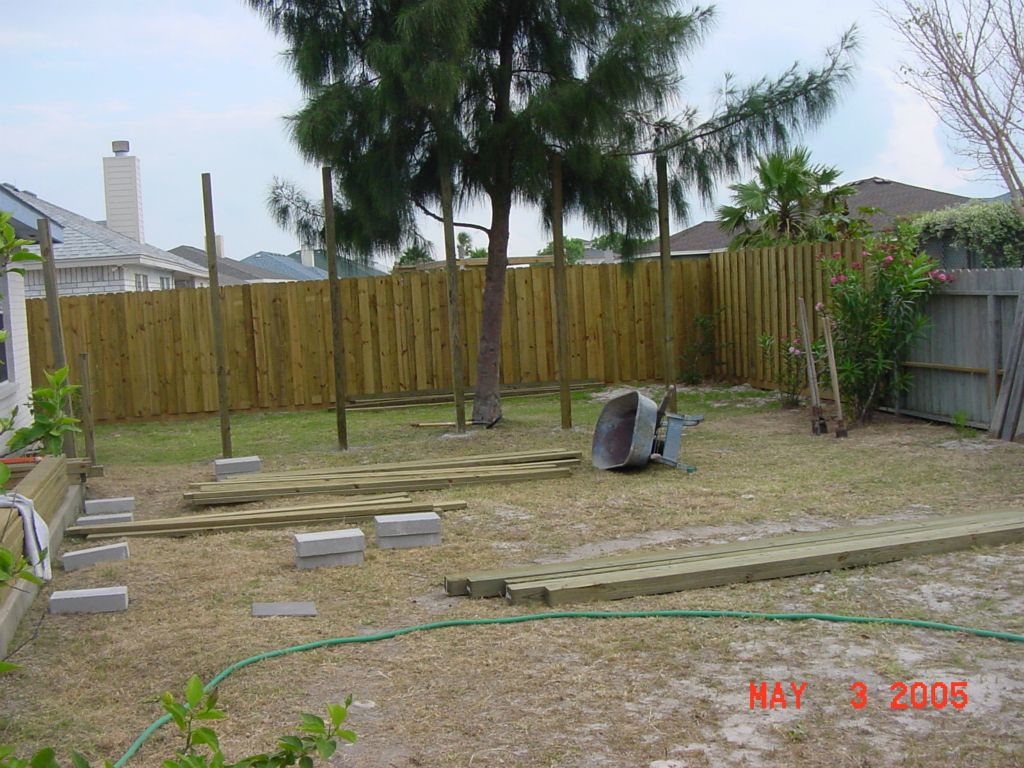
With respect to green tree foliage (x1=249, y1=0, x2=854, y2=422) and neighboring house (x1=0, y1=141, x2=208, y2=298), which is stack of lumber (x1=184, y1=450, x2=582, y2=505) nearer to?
green tree foliage (x1=249, y1=0, x2=854, y2=422)

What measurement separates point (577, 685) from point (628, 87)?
7759mm

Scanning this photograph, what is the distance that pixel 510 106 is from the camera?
11.7 meters

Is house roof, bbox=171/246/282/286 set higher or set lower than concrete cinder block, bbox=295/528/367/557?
higher

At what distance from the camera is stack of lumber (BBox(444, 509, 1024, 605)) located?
519cm

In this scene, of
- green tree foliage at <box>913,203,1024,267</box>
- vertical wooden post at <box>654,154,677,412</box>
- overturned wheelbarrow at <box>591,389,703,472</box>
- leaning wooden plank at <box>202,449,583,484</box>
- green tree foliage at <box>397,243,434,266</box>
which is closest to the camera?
A: overturned wheelbarrow at <box>591,389,703,472</box>

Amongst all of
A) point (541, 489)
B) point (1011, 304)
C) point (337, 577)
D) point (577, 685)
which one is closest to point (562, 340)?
point (541, 489)

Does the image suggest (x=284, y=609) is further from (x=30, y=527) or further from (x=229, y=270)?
(x=229, y=270)

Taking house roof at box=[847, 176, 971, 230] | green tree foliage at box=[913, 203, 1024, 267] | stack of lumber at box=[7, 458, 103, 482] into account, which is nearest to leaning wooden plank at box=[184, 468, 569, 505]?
stack of lumber at box=[7, 458, 103, 482]

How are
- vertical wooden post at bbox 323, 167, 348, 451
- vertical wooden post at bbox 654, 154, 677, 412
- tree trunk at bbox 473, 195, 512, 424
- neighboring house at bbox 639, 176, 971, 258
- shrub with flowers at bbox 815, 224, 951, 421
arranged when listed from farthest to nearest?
neighboring house at bbox 639, 176, 971, 258 < tree trunk at bbox 473, 195, 512, 424 < vertical wooden post at bbox 654, 154, 677, 412 < shrub with flowers at bbox 815, 224, 951, 421 < vertical wooden post at bbox 323, 167, 348, 451

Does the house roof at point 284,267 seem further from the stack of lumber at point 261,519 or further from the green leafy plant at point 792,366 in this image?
the stack of lumber at point 261,519

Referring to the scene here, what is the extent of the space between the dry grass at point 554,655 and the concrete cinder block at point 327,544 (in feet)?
0.42

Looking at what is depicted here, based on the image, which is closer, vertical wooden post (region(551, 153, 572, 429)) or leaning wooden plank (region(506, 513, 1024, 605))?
leaning wooden plank (region(506, 513, 1024, 605))

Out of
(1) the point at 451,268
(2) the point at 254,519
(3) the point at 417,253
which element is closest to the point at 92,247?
(3) the point at 417,253

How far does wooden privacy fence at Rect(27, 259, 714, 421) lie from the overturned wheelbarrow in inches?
247
